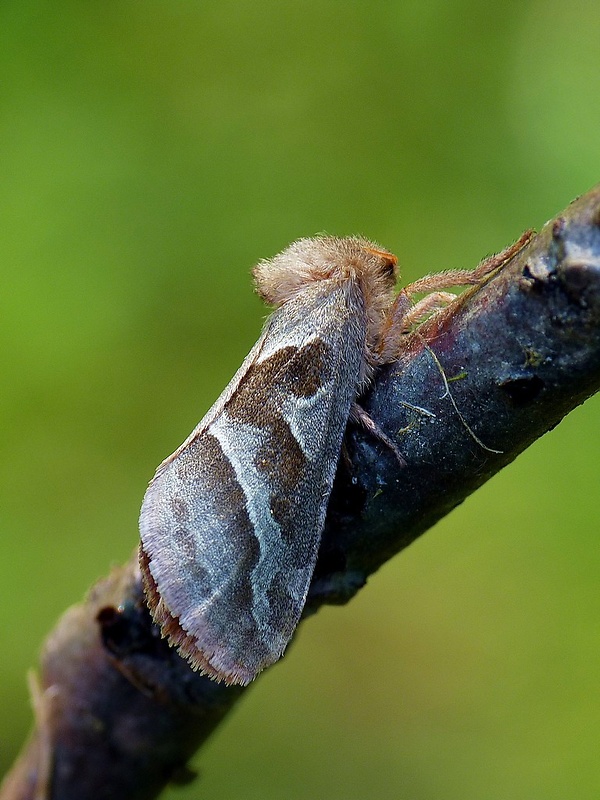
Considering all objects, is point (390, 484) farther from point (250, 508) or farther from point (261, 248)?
point (261, 248)

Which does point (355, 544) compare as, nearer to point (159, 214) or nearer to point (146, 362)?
point (146, 362)

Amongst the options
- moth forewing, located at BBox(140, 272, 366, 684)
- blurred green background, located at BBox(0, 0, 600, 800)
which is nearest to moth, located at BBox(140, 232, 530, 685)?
moth forewing, located at BBox(140, 272, 366, 684)

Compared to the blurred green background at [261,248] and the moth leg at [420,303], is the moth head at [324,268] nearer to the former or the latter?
the moth leg at [420,303]

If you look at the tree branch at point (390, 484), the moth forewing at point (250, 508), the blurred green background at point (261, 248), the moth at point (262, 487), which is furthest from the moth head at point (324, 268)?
the blurred green background at point (261, 248)

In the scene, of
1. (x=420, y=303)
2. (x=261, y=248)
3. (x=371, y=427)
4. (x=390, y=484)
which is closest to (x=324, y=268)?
(x=420, y=303)

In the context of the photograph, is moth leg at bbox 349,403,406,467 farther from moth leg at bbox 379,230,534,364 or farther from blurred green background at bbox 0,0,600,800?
blurred green background at bbox 0,0,600,800

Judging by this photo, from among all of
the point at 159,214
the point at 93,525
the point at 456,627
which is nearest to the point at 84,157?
the point at 159,214
